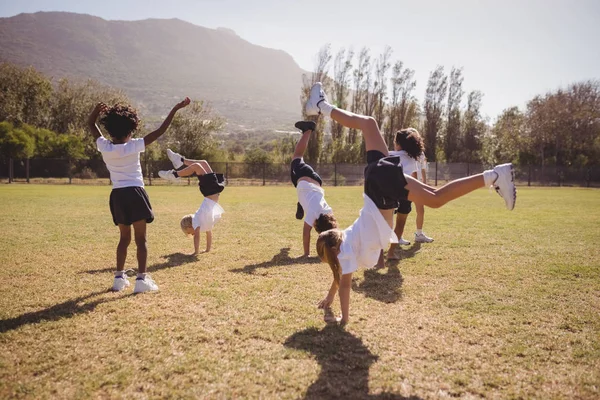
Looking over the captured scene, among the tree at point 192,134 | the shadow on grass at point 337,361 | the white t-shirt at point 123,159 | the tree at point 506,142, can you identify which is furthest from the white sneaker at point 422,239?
the tree at point 506,142

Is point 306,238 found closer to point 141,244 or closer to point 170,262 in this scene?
point 170,262

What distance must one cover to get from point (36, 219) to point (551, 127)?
54.2 meters

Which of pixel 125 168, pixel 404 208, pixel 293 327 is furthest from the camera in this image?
pixel 404 208

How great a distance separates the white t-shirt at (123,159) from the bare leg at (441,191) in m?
3.36

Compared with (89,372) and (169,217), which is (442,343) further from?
(169,217)

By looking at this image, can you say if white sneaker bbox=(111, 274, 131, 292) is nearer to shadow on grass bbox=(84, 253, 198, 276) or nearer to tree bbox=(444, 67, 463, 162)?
shadow on grass bbox=(84, 253, 198, 276)

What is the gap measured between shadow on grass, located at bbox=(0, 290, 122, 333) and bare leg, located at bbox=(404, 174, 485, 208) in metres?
3.86

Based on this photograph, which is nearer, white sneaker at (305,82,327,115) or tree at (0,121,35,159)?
white sneaker at (305,82,327,115)

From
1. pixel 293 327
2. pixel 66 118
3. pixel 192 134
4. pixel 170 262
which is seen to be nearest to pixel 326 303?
pixel 293 327

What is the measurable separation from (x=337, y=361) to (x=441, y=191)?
186 cm

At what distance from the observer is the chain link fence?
34656 millimetres

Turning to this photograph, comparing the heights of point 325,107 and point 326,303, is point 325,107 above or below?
above

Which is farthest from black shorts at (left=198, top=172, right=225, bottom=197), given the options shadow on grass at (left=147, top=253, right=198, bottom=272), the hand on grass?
the hand on grass

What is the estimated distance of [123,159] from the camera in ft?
15.9
